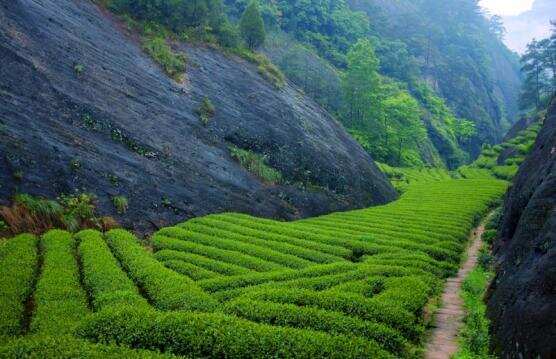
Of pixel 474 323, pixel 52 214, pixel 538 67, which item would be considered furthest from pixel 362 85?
pixel 474 323

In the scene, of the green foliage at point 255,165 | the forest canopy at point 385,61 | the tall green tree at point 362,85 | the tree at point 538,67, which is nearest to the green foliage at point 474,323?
the green foliage at point 255,165

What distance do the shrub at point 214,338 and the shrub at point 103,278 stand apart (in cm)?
173

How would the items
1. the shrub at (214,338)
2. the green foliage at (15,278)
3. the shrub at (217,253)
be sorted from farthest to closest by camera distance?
the shrub at (217,253) < the green foliage at (15,278) < the shrub at (214,338)

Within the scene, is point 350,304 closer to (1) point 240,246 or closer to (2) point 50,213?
(1) point 240,246

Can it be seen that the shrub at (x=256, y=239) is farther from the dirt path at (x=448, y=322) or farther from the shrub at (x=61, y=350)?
the shrub at (x=61, y=350)

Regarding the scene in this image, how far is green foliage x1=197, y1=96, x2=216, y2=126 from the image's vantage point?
36.2m

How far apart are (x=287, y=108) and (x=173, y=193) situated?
20221 millimetres

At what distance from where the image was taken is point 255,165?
36344 millimetres

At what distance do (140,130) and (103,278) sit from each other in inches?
614

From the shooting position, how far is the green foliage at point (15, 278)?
13.3 meters

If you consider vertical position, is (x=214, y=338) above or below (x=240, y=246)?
above

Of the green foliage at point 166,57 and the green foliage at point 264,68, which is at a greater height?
the green foliage at point 264,68

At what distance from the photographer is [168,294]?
54.7 feet

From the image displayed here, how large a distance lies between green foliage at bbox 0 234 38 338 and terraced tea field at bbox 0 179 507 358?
0.16 feet
